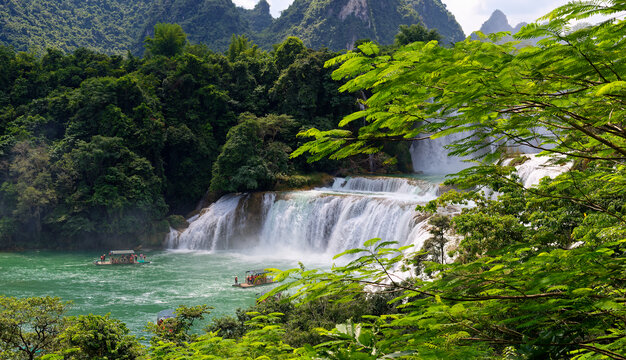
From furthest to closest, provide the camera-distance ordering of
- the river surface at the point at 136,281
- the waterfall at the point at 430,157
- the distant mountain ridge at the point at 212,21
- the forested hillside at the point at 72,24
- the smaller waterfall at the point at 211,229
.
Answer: the distant mountain ridge at the point at 212,21
the forested hillside at the point at 72,24
the waterfall at the point at 430,157
the smaller waterfall at the point at 211,229
the river surface at the point at 136,281

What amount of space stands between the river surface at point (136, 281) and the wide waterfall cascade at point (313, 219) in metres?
1.02

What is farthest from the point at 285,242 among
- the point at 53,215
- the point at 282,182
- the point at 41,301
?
the point at 41,301

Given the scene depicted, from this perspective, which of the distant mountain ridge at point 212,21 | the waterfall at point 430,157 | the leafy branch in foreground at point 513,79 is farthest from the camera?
the distant mountain ridge at point 212,21

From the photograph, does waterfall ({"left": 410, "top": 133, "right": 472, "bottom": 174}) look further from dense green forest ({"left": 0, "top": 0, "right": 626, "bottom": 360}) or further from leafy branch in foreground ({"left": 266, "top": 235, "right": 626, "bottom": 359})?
leafy branch in foreground ({"left": 266, "top": 235, "right": 626, "bottom": 359})

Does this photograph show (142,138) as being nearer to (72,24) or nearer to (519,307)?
(519,307)

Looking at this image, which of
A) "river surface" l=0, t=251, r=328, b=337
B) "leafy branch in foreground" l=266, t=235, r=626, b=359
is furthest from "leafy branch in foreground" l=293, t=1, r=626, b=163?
"river surface" l=0, t=251, r=328, b=337

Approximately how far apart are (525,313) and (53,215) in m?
22.7

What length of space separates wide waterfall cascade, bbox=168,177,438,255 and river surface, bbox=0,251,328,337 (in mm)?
1020

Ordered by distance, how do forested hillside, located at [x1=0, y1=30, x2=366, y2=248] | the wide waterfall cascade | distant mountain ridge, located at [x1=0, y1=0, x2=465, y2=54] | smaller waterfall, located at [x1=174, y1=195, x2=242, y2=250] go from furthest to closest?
distant mountain ridge, located at [x1=0, y1=0, x2=465, y2=54]
smaller waterfall, located at [x1=174, y1=195, x2=242, y2=250]
forested hillside, located at [x1=0, y1=30, x2=366, y2=248]
the wide waterfall cascade

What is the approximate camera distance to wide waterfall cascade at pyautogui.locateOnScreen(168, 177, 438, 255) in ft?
53.8

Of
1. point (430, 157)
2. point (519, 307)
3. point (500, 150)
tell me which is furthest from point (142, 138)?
point (519, 307)

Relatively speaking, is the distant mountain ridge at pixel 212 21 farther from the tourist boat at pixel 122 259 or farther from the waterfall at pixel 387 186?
the waterfall at pixel 387 186

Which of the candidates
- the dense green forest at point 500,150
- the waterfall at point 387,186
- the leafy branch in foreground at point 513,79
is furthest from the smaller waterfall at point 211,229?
the leafy branch in foreground at point 513,79

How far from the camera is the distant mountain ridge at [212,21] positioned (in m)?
49.0
